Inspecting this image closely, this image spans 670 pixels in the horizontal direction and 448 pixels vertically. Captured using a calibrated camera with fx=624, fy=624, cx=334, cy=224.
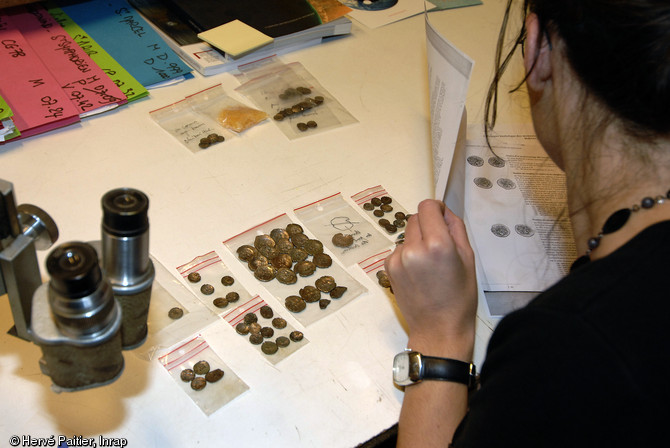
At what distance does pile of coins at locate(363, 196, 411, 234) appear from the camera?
1196 mm

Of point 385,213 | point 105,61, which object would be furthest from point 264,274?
point 105,61

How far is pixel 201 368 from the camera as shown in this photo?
917 millimetres

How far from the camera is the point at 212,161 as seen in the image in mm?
1265

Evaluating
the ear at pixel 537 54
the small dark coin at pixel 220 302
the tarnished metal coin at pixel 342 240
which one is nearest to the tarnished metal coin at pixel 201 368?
the small dark coin at pixel 220 302

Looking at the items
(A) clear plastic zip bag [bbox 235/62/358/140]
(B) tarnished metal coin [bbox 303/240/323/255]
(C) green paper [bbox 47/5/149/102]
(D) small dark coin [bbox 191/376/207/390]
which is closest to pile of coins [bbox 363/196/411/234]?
(B) tarnished metal coin [bbox 303/240/323/255]

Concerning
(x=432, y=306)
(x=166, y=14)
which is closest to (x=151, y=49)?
(x=166, y=14)

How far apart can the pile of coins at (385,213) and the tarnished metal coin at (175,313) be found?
419mm

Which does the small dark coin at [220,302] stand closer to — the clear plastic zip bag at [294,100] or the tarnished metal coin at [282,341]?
the tarnished metal coin at [282,341]

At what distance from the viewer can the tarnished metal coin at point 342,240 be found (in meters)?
1.15

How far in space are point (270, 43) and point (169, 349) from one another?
0.86 metres

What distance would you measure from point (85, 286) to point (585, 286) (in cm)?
50

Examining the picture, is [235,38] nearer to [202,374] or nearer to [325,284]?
[325,284]

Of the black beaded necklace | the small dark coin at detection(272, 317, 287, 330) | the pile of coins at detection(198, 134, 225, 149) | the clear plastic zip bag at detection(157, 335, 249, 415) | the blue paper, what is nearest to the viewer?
the black beaded necklace

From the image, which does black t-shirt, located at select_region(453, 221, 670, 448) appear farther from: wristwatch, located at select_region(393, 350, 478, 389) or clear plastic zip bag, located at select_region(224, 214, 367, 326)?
clear plastic zip bag, located at select_region(224, 214, 367, 326)
